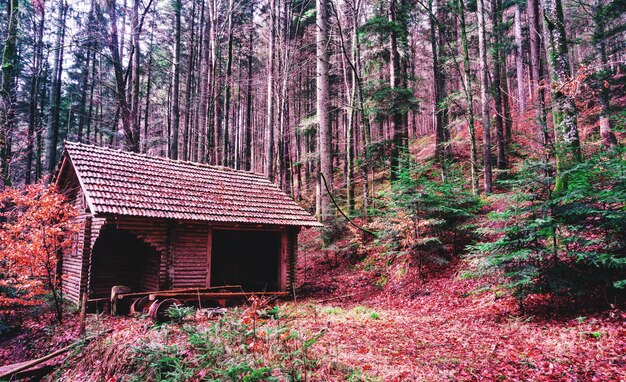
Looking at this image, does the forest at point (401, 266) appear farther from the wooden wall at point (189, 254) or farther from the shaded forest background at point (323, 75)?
the wooden wall at point (189, 254)

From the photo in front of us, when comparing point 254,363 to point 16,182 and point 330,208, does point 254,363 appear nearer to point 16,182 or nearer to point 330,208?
point 330,208

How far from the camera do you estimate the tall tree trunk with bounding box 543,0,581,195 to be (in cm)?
911

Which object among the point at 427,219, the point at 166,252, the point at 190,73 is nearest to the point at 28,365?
the point at 166,252

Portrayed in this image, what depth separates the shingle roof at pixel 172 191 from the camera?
10102 mm

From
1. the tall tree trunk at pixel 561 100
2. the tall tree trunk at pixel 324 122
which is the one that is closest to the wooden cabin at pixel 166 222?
the tall tree trunk at pixel 324 122

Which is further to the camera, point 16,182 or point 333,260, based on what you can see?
point 16,182

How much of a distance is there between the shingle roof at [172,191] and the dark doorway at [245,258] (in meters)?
1.88

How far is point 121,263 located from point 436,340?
11.2 m

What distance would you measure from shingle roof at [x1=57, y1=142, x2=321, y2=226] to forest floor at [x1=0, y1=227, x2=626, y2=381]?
3160 millimetres

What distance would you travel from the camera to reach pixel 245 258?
15539 mm

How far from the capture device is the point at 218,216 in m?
11.4

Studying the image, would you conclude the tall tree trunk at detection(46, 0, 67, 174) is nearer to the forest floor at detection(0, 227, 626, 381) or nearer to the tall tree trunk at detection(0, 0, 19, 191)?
the tall tree trunk at detection(0, 0, 19, 191)

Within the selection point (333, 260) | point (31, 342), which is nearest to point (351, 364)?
point (31, 342)

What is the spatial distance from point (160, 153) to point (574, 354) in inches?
1233
